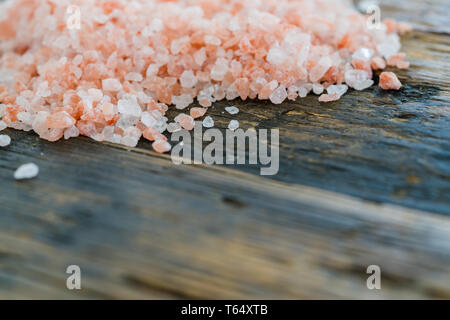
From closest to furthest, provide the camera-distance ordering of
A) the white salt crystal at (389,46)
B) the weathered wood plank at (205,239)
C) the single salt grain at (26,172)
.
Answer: the weathered wood plank at (205,239) < the single salt grain at (26,172) < the white salt crystal at (389,46)

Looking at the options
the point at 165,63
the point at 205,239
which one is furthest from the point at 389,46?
the point at 205,239

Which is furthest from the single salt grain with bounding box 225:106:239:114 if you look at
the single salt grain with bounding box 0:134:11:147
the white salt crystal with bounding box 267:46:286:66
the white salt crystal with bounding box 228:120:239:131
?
the single salt grain with bounding box 0:134:11:147

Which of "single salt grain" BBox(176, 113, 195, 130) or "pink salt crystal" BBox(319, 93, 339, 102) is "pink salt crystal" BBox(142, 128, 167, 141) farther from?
"pink salt crystal" BBox(319, 93, 339, 102)

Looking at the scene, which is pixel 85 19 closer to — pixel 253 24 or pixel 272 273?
pixel 253 24

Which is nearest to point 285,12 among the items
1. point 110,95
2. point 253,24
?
point 253,24

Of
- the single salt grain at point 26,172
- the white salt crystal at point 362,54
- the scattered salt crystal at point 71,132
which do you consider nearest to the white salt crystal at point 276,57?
the white salt crystal at point 362,54

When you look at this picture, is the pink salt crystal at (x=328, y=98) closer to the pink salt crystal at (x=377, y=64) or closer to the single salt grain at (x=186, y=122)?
the pink salt crystal at (x=377, y=64)
